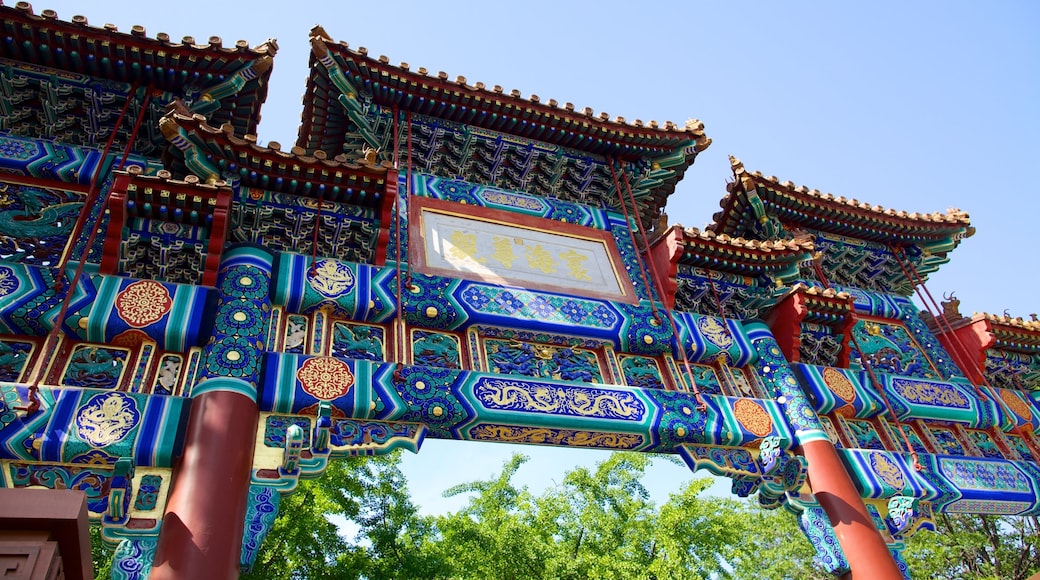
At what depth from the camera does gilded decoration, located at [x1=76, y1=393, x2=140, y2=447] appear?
4695 mm

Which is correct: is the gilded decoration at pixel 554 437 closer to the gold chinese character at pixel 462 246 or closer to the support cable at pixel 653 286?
the support cable at pixel 653 286

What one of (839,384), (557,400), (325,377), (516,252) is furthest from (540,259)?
(839,384)

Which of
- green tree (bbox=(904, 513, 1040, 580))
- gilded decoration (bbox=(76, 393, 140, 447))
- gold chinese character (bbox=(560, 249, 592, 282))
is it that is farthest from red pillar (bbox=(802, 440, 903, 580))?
green tree (bbox=(904, 513, 1040, 580))

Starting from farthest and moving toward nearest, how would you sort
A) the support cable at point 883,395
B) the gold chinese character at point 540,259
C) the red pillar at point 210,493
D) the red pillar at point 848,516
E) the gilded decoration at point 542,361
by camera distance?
the gold chinese character at point 540,259
the support cable at point 883,395
the gilded decoration at point 542,361
the red pillar at point 848,516
the red pillar at point 210,493

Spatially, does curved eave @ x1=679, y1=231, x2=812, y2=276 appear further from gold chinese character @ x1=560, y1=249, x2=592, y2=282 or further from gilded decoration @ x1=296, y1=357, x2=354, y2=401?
gilded decoration @ x1=296, y1=357, x2=354, y2=401

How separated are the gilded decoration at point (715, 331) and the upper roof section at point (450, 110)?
2.52m

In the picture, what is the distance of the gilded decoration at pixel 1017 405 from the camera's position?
8586 millimetres

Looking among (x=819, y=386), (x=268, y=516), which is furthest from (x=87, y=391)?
(x=819, y=386)

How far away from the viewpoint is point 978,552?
15.7 metres

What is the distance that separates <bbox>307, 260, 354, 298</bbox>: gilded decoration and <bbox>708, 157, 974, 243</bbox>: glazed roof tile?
524cm

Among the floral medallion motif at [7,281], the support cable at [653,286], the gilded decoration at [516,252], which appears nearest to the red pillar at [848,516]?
the support cable at [653,286]

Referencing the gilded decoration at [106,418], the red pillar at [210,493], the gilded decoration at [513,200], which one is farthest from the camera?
the gilded decoration at [513,200]

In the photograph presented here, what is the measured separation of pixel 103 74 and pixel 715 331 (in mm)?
6471

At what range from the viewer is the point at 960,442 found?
26.6 feet
